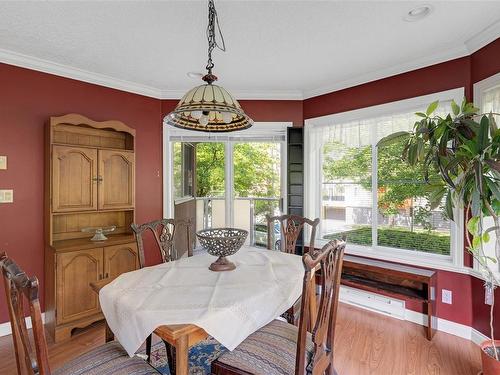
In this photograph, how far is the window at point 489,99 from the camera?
2.28 m

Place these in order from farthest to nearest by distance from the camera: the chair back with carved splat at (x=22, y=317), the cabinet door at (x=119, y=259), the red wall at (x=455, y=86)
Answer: the cabinet door at (x=119, y=259) → the red wall at (x=455, y=86) → the chair back with carved splat at (x=22, y=317)

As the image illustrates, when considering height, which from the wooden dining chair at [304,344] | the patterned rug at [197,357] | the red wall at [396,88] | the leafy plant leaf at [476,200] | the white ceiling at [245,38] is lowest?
the patterned rug at [197,357]

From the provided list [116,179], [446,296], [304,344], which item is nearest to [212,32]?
[304,344]

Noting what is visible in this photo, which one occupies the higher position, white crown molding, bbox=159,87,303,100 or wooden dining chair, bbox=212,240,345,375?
white crown molding, bbox=159,87,303,100

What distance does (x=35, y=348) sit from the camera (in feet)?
3.32

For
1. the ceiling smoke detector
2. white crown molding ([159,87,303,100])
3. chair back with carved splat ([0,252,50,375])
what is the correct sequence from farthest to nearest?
white crown molding ([159,87,303,100]) → the ceiling smoke detector → chair back with carved splat ([0,252,50,375])

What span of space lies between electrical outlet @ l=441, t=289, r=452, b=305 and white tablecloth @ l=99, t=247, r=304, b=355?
1.64 metres

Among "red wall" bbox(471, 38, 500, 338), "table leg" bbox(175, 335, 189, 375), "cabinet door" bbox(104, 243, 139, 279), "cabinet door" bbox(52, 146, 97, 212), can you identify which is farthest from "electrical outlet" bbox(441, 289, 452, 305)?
"cabinet door" bbox(52, 146, 97, 212)

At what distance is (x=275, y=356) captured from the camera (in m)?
1.44

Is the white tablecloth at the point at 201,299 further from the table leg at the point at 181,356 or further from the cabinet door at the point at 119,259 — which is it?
the cabinet door at the point at 119,259

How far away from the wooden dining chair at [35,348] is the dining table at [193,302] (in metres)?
0.09

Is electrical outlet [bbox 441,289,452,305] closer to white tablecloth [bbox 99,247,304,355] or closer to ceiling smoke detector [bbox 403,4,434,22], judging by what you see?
white tablecloth [bbox 99,247,304,355]

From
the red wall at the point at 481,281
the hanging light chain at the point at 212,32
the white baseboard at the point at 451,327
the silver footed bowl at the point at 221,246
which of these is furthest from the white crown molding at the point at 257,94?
the white baseboard at the point at 451,327

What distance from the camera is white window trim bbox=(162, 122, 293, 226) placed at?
3.72 m
